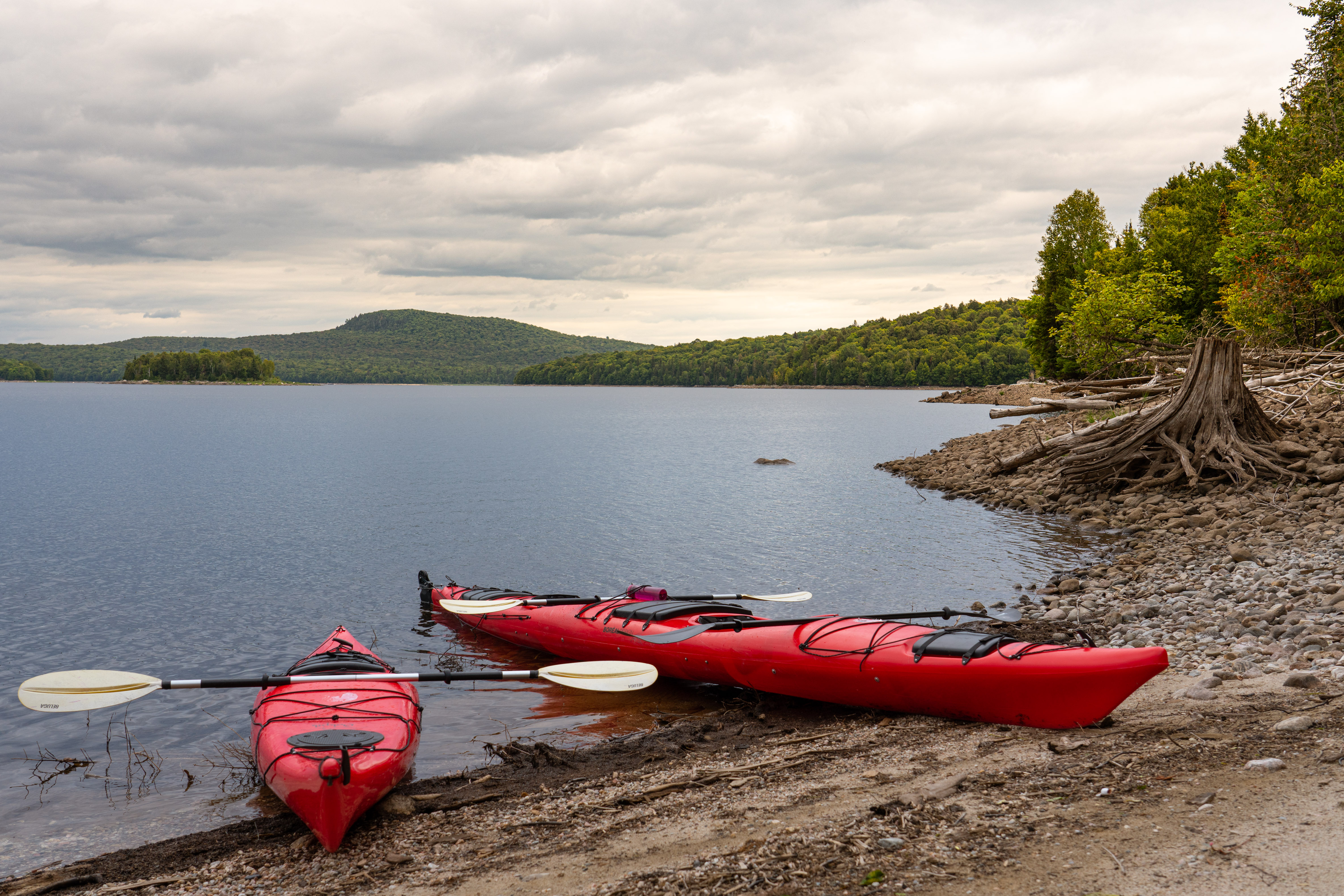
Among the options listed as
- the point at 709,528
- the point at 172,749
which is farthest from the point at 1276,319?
the point at 172,749

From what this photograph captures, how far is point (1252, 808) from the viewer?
5.40m

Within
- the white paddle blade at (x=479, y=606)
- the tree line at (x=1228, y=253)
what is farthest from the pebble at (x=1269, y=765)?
the tree line at (x=1228, y=253)

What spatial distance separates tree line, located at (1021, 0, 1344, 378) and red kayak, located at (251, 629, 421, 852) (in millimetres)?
26794

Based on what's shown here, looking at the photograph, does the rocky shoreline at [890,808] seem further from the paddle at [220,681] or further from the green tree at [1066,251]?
the green tree at [1066,251]

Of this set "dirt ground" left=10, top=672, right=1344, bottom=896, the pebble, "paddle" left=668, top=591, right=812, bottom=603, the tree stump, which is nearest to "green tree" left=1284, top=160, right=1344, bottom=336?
the tree stump

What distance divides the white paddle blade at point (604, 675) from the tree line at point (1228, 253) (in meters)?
24.5

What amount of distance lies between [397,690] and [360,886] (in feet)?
11.3

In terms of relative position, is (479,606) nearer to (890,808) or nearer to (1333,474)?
(890,808)

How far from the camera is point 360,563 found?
2167 cm

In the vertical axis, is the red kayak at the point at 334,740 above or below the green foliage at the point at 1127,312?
below

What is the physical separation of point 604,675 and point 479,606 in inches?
195

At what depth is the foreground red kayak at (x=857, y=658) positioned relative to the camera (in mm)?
8148

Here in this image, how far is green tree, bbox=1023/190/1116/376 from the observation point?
6400 centimetres

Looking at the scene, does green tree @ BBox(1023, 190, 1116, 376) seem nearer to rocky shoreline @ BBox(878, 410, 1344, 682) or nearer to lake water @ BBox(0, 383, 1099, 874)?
lake water @ BBox(0, 383, 1099, 874)
